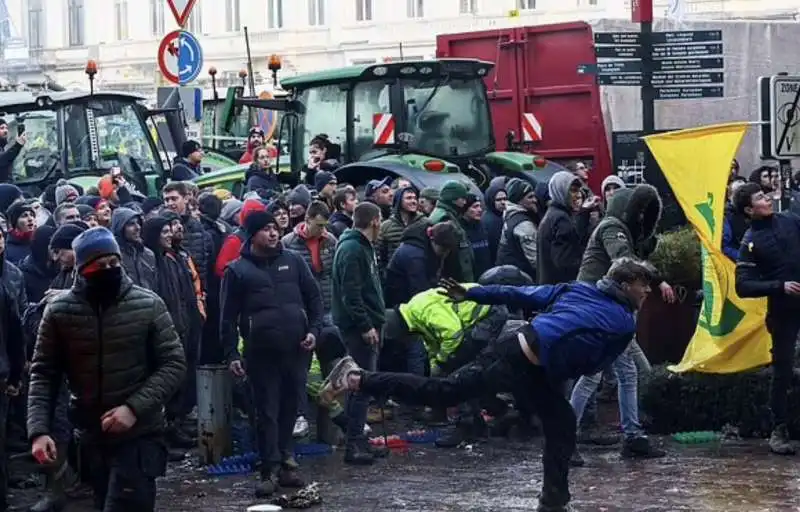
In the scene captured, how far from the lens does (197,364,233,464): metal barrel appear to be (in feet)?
40.9

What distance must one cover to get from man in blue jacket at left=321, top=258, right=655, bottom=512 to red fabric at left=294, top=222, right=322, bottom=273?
10.5 feet

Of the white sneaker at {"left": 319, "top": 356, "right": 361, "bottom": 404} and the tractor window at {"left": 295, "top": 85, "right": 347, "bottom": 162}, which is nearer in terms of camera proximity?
the white sneaker at {"left": 319, "top": 356, "right": 361, "bottom": 404}

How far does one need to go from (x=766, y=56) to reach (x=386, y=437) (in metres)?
12.3

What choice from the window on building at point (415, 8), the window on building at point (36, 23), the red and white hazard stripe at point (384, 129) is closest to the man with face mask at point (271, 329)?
the red and white hazard stripe at point (384, 129)

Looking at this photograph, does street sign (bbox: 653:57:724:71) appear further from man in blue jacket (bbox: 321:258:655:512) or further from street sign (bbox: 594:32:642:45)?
man in blue jacket (bbox: 321:258:655:512)

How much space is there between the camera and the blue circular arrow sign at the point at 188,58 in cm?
1962

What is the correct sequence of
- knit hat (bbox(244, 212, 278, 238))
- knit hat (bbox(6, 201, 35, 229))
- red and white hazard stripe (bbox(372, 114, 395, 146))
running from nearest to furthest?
knit hat (bbox(244, 212, 278, 238)) → knit hat (bbox(6, 201, 35, 229)) → red and white hazard stripe (bbox(372, 114, 395, 146))

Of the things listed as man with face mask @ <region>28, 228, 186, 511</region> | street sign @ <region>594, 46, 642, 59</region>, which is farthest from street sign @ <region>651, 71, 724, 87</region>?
man with face mask @ <region>28, 228, 186, 511</region>

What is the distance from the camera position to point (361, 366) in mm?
13000

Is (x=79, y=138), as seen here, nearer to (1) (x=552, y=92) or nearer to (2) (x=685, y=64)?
(1) (x=552, y=92)

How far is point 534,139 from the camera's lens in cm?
2175

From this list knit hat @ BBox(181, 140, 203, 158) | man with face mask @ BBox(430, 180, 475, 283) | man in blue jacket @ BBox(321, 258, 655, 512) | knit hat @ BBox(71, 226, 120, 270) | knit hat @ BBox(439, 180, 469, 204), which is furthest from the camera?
knit hat @ BBox(181, 140, 203, 158)

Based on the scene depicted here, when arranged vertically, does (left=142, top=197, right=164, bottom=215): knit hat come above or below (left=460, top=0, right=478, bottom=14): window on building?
below

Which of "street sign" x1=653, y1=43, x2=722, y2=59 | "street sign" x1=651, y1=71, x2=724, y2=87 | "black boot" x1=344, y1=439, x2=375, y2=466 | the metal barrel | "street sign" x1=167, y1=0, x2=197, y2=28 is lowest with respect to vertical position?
"black boot" x1=344, y1=439, x2=375, y2=466
